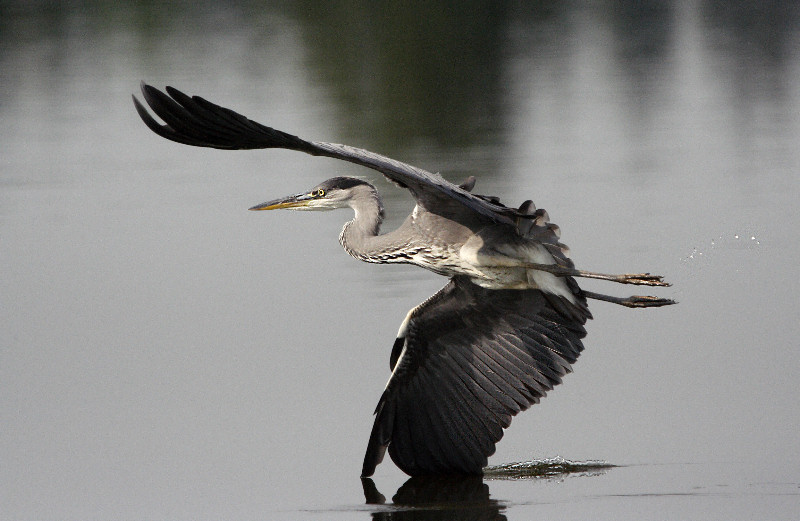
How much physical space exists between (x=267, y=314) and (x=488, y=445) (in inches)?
95.9

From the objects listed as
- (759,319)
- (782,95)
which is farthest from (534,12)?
(759,319)

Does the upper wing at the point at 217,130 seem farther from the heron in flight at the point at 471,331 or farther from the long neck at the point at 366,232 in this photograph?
the long neck at the point at 366,232

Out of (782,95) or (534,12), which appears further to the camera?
(534,12)

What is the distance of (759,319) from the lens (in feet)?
25.6

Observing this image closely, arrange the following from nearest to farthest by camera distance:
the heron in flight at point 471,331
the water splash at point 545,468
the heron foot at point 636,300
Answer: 1. the water splash at point 545,468
2. the heron in flight at point 471,331
3. the heron foot at point 636,300

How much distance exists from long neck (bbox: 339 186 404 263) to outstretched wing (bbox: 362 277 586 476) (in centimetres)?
41

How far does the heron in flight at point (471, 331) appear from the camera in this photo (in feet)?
21.0

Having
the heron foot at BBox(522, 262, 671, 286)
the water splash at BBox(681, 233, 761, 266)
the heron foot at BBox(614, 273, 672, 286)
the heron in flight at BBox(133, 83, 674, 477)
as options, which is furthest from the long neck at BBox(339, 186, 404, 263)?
the water splash at BBox(681, 233, 761, 266)

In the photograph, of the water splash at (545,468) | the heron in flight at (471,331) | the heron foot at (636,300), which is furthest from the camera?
the heron foot at (636,300)

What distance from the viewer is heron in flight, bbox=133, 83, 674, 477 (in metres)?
6.40

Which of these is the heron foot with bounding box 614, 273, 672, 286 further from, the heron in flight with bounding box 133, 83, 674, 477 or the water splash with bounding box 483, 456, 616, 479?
the water splash with bounding box 483, 456, 616, 479

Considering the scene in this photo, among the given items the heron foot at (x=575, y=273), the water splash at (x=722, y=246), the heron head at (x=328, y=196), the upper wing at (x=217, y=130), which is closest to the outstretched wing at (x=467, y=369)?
the heron foot at (x=575, y=273)

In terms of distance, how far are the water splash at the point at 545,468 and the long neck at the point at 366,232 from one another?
1235 millimetres

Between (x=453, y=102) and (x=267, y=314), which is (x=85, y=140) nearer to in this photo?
(x=453, y=102)
